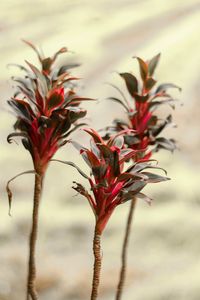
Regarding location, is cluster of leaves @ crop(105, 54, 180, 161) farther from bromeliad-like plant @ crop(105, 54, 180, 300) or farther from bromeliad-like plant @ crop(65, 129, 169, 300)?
bromeliad-like plant @ crop(65, 129, 169, 300)

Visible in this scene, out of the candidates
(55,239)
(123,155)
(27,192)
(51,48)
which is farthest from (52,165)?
(123,155)

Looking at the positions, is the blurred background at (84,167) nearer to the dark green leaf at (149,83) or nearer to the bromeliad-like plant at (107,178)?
the dark green leaf at (149,83)

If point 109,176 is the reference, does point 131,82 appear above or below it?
above

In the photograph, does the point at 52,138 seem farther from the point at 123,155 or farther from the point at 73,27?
the point at 73,27

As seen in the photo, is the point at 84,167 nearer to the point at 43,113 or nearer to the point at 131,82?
the point at 131,82


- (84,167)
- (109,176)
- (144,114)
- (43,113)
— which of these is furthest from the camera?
(84,167)

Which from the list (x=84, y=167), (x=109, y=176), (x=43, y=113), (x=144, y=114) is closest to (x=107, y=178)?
(x=109, y=176)

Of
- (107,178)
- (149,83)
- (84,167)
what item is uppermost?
Result: (149,83)

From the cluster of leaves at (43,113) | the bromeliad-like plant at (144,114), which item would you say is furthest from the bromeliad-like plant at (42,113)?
the bromeliad-like plant at (144,114)
